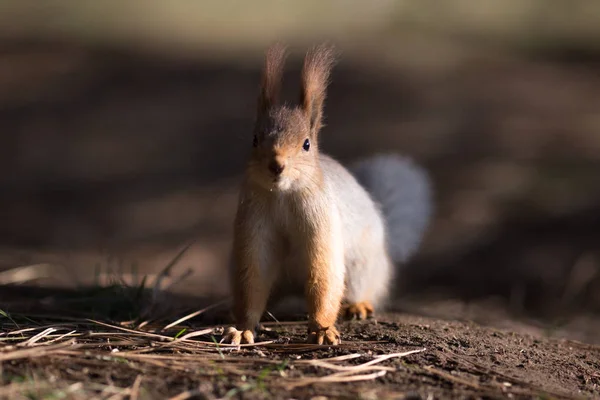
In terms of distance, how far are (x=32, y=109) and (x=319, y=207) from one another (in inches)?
324

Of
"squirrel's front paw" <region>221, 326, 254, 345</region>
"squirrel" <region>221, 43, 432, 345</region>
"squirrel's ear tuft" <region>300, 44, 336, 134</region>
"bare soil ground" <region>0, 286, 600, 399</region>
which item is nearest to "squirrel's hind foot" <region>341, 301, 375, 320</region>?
"bare soil ground" <region>0, 286, 600, 399</region>

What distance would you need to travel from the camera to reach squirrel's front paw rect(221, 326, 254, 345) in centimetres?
313

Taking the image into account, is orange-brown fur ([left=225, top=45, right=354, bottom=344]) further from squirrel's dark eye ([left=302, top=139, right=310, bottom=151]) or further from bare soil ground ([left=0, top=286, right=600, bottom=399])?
bare soil ground ([left=0, top=286, right=600, bottom=399])

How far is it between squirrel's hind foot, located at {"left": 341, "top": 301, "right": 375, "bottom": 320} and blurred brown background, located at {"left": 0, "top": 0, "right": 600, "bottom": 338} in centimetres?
156

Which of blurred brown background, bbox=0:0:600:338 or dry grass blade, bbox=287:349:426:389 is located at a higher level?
blurred brown background, bbox=0:0:600:338

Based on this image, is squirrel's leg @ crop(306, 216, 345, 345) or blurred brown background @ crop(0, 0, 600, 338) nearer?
squirrel's leg @ crop(306, 216, 345, 345)

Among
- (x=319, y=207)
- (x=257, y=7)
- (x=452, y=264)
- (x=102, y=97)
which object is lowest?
(x=452, y=264)

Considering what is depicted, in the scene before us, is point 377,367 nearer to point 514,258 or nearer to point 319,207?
point 319,207

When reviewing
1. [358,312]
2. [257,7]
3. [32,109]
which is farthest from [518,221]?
[257,7]

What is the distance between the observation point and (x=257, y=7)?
52.4 feet

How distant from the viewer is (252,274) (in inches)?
132

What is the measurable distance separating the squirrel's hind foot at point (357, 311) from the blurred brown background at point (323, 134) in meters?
1.56

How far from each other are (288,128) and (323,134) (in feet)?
19.9

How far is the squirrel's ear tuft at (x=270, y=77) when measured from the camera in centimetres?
347
